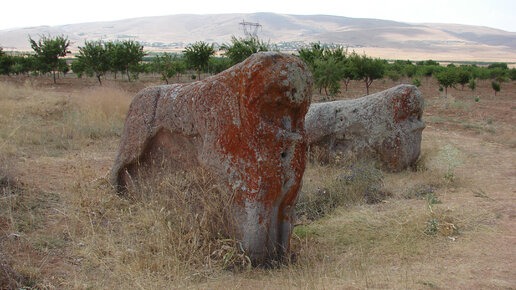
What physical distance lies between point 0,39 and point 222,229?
238994 millimetres

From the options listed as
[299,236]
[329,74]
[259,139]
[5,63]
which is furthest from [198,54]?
[259,139]

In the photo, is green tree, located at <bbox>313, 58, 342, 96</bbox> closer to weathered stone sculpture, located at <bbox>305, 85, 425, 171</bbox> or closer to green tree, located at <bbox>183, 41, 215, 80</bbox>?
green tree, located at <bbox>183, 41, 215, 80</bbox>

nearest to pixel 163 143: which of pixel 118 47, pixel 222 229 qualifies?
pixel 222 229

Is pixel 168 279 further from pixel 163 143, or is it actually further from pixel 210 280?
pixel 163 143

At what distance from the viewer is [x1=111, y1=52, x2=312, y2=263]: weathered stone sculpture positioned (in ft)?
12.0

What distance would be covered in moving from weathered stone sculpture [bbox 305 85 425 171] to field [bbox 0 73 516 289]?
0.38 metres

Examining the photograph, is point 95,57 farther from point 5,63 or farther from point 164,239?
point 164,239

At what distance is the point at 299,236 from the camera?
14.8ft

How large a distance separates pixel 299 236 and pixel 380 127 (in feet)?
12.0

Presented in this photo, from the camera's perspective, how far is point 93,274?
3443 mm

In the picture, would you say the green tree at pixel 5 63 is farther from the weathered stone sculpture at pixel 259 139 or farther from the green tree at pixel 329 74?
the weathered stone sculpture at pixel 259 139

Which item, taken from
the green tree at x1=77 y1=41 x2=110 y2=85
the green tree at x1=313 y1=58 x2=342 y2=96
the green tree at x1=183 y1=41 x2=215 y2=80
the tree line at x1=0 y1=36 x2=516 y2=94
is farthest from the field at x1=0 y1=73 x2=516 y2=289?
the green tree at x1=77 y1=41 x2=110 y2=85

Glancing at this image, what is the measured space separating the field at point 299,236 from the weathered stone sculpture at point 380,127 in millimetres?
376

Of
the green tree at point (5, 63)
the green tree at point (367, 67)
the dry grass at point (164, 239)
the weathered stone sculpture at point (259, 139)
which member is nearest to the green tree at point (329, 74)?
the green tree at point (367, 67)
